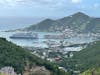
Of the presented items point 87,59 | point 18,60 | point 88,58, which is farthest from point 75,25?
point 18,60

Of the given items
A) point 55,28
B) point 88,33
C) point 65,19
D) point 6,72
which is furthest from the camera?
point 65,19

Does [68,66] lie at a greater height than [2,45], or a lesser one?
lesser

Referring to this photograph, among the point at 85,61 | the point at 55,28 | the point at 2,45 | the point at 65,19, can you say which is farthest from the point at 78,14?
the point at 2,45

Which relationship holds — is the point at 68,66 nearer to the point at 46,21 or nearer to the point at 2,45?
the point at 2,45

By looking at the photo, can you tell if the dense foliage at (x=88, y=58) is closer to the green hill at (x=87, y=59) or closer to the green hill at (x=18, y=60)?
the green hill at (x=87, y=59)

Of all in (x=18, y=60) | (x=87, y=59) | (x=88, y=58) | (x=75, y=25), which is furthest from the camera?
(x=75, y=25)

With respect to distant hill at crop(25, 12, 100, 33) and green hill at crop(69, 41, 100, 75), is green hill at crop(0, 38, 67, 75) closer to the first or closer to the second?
green hill at crop(69, 41, 100, 75)

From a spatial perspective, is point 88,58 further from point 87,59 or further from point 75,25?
point 75,25

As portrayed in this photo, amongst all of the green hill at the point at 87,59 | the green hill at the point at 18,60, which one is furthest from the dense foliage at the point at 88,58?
the green hill at the point at 18,60

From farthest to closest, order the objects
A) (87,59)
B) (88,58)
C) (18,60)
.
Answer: (88,58), (87,59), (18,60)
